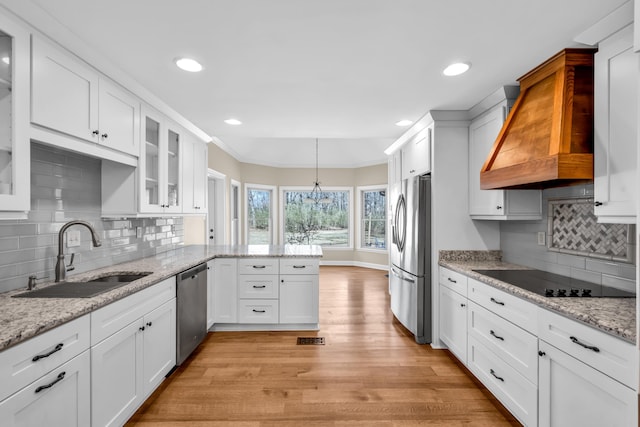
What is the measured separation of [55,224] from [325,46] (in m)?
2.12

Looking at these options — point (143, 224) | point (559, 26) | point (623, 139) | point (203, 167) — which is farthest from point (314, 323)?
point (559, 26)

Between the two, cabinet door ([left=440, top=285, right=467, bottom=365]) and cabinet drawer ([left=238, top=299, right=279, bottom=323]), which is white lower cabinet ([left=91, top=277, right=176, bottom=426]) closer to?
cabinet drawer ([left=238, top=299, right=279, bottom=323])

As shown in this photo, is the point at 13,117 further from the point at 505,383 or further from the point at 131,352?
the point at 505,383

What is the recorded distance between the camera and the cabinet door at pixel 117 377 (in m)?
1.55

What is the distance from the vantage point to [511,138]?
221 centimetres

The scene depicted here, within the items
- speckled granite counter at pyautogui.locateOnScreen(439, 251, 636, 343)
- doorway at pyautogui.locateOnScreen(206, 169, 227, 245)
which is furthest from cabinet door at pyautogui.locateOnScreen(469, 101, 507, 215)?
doorway at pyautogui.locateOnScreen(206, 169, 227, 245)

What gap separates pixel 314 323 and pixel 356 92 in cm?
245

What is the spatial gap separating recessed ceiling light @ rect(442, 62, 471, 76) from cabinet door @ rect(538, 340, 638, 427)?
1821mm

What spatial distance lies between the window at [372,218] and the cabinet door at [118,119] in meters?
5.36

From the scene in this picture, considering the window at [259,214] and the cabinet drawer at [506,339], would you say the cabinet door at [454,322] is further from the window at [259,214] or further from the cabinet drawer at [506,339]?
the window at [259,214]

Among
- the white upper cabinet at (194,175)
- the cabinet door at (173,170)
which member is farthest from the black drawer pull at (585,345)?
the white upper cabinet at (194,175)

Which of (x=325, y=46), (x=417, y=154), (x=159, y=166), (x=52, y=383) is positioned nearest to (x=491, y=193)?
(x=417, y=154)

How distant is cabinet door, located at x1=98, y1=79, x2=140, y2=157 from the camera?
206 cm

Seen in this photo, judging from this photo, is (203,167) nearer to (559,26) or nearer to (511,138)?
(511,138)
